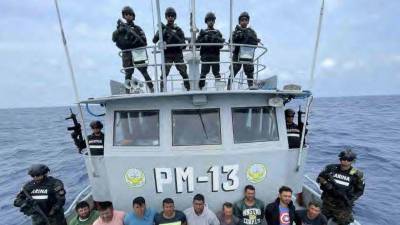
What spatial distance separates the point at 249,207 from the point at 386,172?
1359 centimetres

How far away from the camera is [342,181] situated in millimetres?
6883

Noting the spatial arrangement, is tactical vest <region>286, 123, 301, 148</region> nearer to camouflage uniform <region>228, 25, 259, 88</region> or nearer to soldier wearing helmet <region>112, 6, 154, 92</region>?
camouflage uniform <region>228, 25, 259, 88</region>

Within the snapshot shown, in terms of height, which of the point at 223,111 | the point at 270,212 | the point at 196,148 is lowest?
the point at 270,212

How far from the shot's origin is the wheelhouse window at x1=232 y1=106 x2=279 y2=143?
23.2ft

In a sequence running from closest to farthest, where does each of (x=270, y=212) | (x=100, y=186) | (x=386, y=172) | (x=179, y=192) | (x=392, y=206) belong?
(x=270, y=212) → (x=179, y=192) → (x=100, y=186) → (x=392, y=206) → (x=386, y=172)

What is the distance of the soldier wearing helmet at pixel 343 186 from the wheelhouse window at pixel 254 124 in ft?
4.43

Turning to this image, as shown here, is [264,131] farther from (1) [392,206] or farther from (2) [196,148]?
(1) [392,206]

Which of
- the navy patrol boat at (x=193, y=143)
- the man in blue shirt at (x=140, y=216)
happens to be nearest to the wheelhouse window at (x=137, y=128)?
the navy patrol boat at (x=193, y=143)

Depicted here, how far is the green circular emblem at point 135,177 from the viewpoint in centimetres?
689

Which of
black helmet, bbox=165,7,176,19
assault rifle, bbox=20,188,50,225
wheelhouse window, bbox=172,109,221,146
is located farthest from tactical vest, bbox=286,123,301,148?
assault rifle, bbox=20,188,50,225

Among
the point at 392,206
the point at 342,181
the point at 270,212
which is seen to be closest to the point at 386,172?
the point at 392,206

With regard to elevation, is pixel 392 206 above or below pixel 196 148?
below

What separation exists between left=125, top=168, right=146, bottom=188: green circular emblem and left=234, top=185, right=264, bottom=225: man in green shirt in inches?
80.1

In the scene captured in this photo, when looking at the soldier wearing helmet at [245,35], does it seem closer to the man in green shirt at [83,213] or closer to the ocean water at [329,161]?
the man in green shirt at [83,213]
